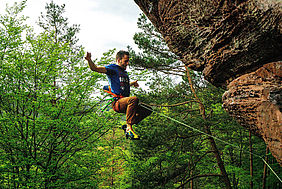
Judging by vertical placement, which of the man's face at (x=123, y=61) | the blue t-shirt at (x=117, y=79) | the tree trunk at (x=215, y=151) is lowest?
the tree trunk at (x=215, y=151)

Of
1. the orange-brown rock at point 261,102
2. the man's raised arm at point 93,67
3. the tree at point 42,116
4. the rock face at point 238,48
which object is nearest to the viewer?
the orange-brown rock at point 261,102

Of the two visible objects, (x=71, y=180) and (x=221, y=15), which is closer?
(x=221, y=15)

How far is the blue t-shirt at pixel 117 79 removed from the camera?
3873 millimetres

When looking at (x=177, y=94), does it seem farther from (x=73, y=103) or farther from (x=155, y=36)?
(x=73, y=103)

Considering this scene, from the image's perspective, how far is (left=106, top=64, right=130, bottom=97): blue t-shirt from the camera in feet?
12.7

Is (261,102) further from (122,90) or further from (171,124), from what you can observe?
(171,124)

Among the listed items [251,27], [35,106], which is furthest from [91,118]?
[251,27]

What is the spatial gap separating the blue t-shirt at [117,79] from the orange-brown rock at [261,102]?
1.88m

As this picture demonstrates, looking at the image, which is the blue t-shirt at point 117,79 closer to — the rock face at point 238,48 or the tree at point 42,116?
the rock face at point 238,48

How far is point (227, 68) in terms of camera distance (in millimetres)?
3719

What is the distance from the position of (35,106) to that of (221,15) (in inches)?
272

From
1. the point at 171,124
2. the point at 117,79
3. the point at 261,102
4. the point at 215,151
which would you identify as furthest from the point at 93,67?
the point at 215,151

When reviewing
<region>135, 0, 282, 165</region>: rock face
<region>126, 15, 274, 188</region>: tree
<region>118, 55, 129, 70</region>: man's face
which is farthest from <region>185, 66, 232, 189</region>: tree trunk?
<region>118, 55, 129, 70</region>: man's face

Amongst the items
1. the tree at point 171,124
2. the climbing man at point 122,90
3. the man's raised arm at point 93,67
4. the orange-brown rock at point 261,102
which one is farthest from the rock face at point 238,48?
the tree at point 171,124
